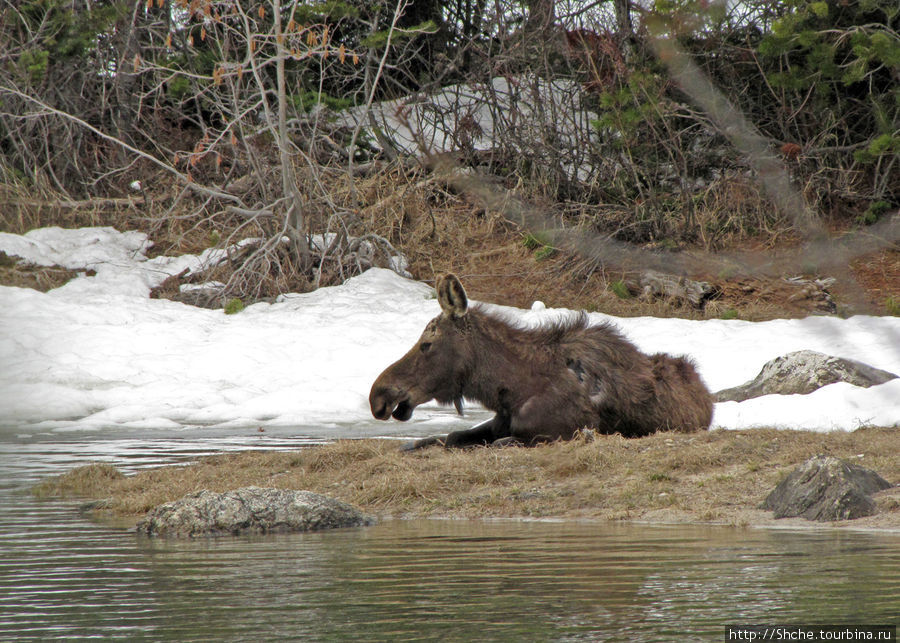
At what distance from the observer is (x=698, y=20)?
4.62 meters

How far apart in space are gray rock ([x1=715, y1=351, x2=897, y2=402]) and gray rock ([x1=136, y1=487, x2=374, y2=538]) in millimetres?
6377

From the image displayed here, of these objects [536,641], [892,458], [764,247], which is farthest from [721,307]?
[536,641]

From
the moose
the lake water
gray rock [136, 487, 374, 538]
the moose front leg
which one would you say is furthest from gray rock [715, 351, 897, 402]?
gray rock [136, 487, 374, 538]

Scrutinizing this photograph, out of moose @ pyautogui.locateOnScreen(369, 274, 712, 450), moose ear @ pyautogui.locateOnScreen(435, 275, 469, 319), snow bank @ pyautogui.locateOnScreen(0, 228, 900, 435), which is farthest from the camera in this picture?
snow bank @ pyautogui.locateOnScreen(0, 228, 900, 435)

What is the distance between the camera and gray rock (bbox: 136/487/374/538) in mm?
6777

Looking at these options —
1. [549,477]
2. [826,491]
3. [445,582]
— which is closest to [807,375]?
[549,477]

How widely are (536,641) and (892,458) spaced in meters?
5.14

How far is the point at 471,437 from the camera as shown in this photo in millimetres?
9820

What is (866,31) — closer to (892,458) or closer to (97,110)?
(892,458)

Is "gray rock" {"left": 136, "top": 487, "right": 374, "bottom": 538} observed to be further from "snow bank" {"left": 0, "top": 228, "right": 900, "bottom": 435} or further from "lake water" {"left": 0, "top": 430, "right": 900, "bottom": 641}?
"snow bank" {"left": 0, "top": 228, "right": 900, "bottom": 435}

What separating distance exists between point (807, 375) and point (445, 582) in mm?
8058

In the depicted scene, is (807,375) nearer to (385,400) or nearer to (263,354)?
(385,400)

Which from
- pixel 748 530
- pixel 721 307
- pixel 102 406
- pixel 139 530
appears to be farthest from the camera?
pixel 721 307

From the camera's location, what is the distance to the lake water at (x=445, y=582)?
3.87 metres
